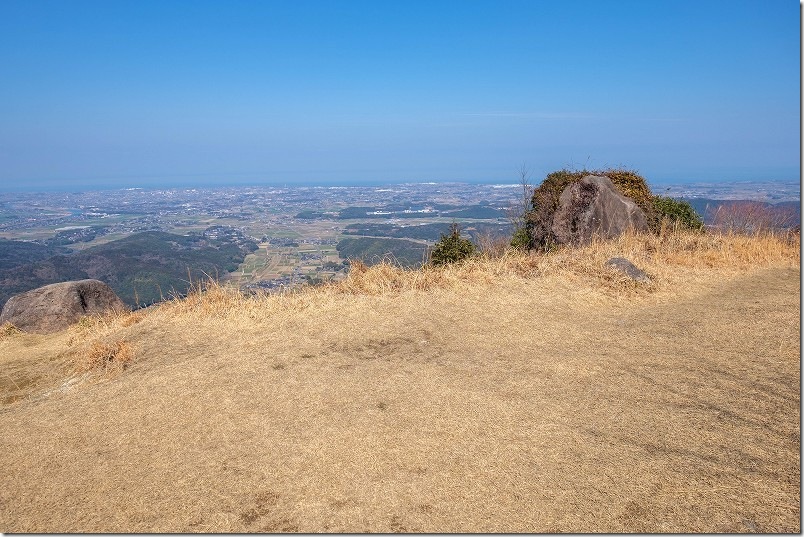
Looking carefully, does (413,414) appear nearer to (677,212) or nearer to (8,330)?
(8,330)

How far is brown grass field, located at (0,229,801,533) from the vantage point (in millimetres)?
3098

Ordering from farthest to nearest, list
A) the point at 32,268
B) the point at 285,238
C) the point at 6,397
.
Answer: the point at 285,238, the point at 32,268, the point at 6,397

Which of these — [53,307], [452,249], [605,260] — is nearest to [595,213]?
[605,260]

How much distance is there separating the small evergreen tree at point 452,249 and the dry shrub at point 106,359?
5802 millimetres

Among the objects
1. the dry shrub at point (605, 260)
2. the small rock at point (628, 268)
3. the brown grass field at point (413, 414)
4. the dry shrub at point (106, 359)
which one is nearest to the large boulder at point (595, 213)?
the dry shrub at point (605, 260)

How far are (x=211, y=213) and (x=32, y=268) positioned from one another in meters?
26.3

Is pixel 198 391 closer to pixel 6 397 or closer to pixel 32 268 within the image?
pixel 6 397

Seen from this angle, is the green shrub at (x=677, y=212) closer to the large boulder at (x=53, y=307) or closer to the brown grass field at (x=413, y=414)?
the brown grass field at (x=413, y=414)

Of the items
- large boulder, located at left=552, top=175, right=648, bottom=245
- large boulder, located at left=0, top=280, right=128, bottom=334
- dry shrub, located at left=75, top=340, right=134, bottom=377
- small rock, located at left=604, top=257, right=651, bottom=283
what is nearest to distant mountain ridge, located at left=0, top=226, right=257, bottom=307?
large boulder, located at left=0, top=280, right=128, bottom=334

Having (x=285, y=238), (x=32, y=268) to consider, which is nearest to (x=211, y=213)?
(x=285, y=238)

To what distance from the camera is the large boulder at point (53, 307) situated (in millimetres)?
8828

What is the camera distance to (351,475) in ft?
11.3

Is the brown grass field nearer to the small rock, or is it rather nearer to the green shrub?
the small rock

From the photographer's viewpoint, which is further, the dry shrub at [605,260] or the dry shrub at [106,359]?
the dry shrub at [605,260]
